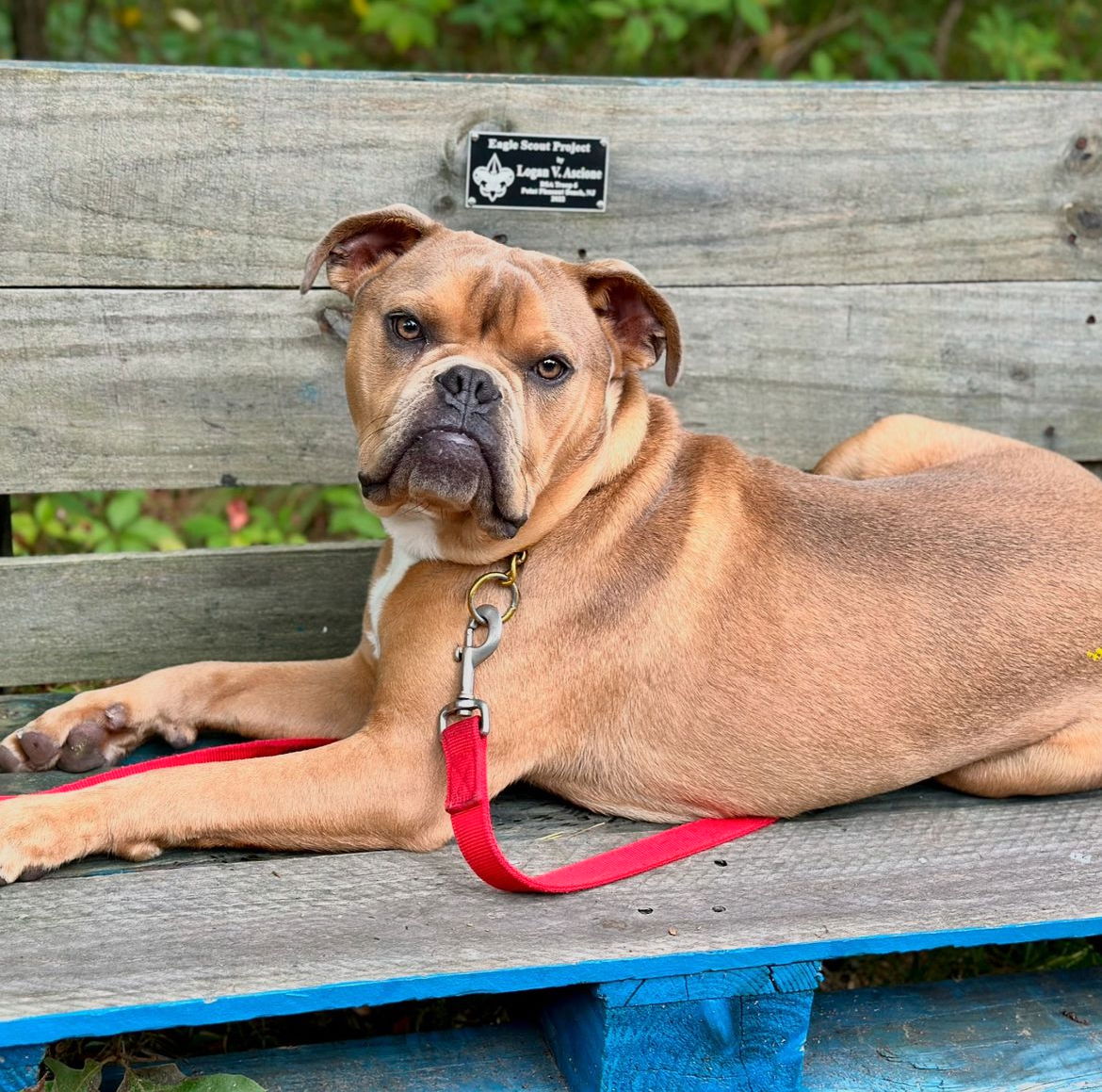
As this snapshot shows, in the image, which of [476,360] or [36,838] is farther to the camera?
[476,360]

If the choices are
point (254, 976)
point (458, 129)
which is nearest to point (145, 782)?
point (254, 976)

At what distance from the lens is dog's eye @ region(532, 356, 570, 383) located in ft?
10.2

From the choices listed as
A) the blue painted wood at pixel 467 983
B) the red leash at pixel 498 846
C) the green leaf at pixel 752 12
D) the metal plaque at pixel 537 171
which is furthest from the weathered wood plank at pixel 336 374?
the green leaf at pixel 752 12

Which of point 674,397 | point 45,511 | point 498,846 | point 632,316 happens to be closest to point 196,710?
point 498,846

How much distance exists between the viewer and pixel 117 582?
3.89 meters

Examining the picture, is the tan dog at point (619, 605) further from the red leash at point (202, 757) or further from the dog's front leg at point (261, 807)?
the red leash at point (202, 757)

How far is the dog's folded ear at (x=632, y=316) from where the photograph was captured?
3180 millimetres

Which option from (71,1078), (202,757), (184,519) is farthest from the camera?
(184,519)

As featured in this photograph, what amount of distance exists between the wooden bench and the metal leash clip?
31cm

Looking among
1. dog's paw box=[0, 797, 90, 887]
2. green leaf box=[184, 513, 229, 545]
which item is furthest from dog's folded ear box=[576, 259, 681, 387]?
green leaf box=[184, 513, 229, 545]

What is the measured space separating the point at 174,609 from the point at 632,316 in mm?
1574

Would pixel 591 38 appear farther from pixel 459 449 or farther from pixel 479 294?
pixel 459 449

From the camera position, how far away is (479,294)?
305 centimetres

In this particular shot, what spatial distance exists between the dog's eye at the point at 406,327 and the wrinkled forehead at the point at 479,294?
29 millimetres
